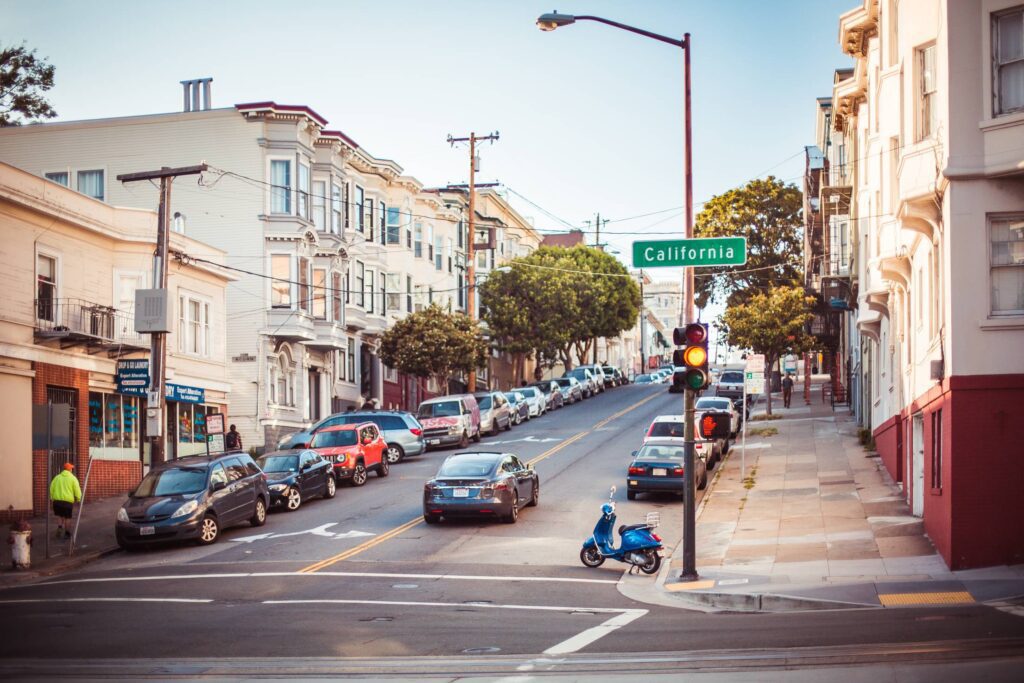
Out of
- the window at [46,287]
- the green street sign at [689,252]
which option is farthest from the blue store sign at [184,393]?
the green street sign at [689,252]

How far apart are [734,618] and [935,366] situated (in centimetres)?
728

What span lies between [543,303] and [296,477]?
4682 cm

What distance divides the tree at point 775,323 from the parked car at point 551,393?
47.7ft

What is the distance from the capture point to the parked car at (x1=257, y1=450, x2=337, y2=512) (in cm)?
3098

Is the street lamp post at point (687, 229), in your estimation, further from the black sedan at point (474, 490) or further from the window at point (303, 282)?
the window at point (303, 282)

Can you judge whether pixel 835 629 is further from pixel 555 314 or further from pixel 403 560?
pixel 555 314

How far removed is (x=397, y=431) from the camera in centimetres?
4175

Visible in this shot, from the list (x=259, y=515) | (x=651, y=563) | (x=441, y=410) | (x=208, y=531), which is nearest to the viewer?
(x=651, y=563)

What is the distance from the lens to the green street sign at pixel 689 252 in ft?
65.5

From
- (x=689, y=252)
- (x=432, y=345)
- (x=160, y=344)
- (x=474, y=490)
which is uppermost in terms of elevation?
(x=689, y=252)

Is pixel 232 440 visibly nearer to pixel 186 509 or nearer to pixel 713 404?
pixel 186 509

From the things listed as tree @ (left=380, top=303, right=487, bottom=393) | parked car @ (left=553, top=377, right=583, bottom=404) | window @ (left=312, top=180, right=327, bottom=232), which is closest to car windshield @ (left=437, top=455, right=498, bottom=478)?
window @ (left=312, top=180, right=327, bottom=232)

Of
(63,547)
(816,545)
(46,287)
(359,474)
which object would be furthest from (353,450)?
(816,545)

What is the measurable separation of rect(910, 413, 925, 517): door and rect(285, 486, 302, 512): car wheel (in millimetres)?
14612
